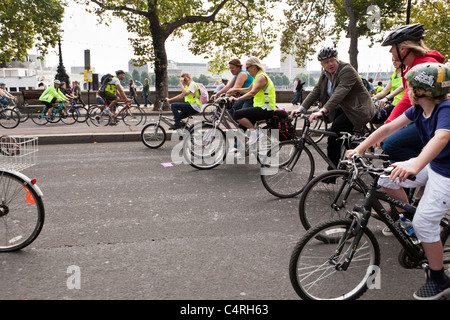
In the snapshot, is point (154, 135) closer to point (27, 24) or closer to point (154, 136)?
point (154, 136)

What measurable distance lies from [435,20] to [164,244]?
1186 inches

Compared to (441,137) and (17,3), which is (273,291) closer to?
(441,137)

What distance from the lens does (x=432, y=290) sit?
2.58 m

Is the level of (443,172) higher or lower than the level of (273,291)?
higher

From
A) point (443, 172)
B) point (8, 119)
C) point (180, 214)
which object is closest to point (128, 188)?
point (180, 214)

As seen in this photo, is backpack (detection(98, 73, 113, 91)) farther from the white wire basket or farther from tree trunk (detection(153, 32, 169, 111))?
the white wire basket

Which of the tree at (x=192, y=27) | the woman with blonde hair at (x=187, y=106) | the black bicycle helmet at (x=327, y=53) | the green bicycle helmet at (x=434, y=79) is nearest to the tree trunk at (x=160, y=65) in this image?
the tree at (x=192, y=27)

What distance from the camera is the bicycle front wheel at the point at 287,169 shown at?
188 inches

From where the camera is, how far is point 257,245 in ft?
11.9

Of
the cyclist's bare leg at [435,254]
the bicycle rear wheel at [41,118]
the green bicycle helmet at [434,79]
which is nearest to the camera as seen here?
the green bicycle helmet at [434,79]

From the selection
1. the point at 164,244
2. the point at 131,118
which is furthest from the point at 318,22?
the point at 164,244

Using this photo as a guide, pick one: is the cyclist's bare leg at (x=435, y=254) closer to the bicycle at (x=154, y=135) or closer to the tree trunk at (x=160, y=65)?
the bicycle at (x=154, y=135)

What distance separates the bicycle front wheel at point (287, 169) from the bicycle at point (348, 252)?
2.03 metres
